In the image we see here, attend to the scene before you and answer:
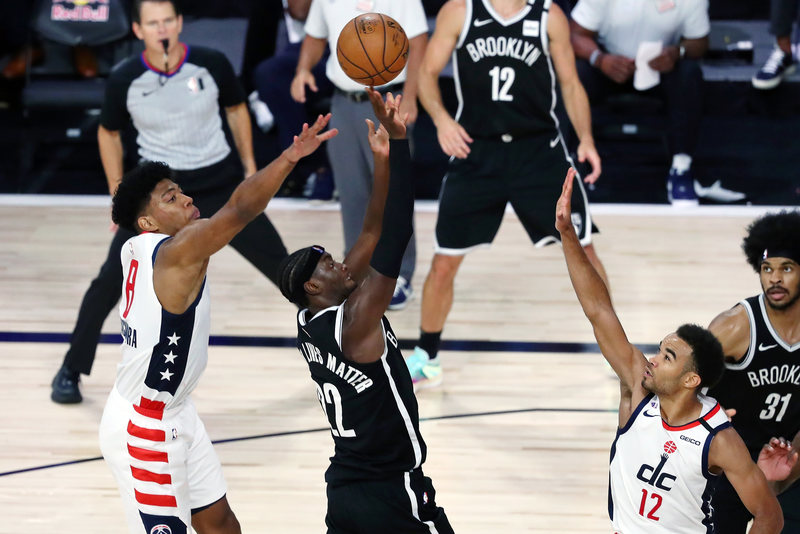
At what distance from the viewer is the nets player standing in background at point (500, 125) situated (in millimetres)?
5461

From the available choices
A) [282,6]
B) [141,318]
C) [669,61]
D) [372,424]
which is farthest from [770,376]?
[282,6]

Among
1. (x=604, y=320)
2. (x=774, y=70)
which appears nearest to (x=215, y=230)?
(x=604, y=320)

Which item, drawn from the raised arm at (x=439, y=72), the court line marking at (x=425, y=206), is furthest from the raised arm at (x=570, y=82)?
the court line marking at (x=425, y=206)

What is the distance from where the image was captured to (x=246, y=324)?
21.3ft

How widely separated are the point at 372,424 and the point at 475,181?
2.31 m

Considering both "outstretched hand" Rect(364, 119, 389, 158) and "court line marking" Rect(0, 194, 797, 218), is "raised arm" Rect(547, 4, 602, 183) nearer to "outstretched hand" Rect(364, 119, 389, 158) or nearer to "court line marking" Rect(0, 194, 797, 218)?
"outstretched hand" Rect(364, 119, 389, 158)

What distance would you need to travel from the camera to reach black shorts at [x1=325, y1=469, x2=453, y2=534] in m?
3.44

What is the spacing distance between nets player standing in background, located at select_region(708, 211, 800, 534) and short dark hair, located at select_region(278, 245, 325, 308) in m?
1.30

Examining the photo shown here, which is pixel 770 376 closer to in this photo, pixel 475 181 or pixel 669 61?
pixel 475 181

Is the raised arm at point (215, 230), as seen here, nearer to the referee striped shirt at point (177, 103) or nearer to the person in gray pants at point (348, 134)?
the referee striped shirt at point (177, 103)

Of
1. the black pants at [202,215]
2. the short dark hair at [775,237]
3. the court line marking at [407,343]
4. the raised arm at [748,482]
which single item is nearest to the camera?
the raised arm at [748,482]

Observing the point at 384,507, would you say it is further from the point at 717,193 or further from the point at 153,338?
the point at 717,193

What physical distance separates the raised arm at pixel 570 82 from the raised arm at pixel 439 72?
0.44m

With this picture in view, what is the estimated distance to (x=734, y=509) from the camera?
12.3 ft
